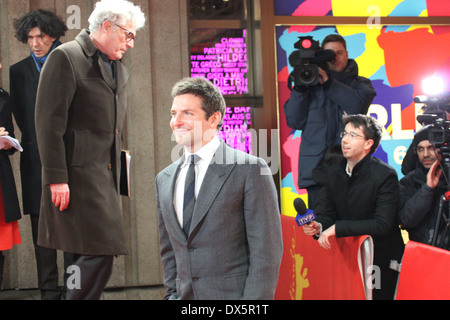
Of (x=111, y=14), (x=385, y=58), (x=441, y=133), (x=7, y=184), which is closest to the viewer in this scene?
(x=111, y=14)

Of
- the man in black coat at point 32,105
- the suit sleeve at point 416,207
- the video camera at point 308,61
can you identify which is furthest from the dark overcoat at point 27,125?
the suit sleeve at point 416,207

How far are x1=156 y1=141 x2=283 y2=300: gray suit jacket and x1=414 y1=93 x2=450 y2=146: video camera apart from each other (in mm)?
1759

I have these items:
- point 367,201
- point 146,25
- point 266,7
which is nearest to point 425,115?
point 367,201

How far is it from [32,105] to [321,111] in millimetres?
2031

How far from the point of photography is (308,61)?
13.4ft

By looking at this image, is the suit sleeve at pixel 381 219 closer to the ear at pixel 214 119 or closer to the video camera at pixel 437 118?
the video camera at pixel 437 118

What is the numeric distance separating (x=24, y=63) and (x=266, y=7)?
2.27 m

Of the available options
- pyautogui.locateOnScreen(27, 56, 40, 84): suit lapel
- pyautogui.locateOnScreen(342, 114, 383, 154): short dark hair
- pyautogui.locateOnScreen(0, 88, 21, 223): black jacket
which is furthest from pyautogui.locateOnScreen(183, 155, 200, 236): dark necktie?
pyautogui.locateOnScreen(27, 56, 40, 84): suit lapel

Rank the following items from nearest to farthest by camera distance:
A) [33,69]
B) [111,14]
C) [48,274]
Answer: [111,14], [48,274], [33,69]

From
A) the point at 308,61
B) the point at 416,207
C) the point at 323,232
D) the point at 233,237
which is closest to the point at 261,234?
the point at 233,237

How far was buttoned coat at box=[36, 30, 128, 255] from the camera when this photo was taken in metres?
2.63

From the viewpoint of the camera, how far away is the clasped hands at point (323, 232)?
Answer: 120 inches

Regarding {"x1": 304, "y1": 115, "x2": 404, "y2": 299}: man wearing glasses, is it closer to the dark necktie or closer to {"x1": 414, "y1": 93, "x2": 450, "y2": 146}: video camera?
{"x1": 414, "y1": 93, "x2": 450, "y2": 146}: video camera

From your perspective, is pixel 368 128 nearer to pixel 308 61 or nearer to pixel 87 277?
pixel 308 61
